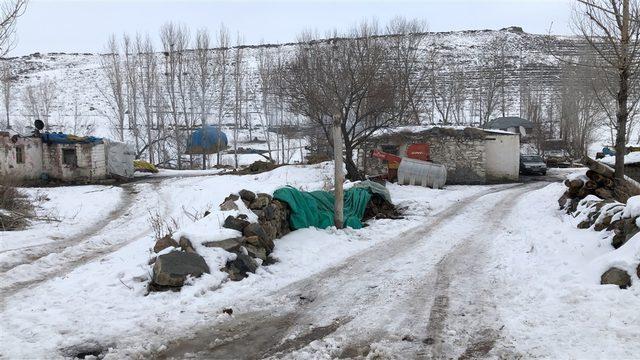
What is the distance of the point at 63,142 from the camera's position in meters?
25.4

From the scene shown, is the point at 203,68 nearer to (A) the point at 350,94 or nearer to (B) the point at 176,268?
(A) the point at 350,94

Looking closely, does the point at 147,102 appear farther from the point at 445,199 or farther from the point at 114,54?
the point at 445,199

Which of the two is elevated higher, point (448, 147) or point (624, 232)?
point (448, 147)

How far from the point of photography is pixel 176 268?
6.60 m

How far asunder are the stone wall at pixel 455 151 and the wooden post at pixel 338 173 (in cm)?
1285

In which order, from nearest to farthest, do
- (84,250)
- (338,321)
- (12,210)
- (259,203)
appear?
(338,321), (259,203), (84,250), (12,210)

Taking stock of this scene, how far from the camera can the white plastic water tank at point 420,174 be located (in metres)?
21.0

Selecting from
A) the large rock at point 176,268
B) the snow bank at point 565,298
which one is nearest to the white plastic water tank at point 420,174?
the snow bank at point 565,298

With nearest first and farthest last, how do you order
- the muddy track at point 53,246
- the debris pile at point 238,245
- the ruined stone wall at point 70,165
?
the debris pile at point 238,245
the muddy track at point 53,246
the ruined stone wall at point 70,165

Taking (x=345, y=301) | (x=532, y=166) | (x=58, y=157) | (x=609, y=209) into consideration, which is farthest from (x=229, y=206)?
(x=532, y=166)

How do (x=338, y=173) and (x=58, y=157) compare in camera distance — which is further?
(x=58, y=157)

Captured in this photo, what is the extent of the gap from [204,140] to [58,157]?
13.9 meters

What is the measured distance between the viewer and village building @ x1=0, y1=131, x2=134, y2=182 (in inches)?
951

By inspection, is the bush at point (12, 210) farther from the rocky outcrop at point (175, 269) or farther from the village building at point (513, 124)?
the village building at point (513, 124)
